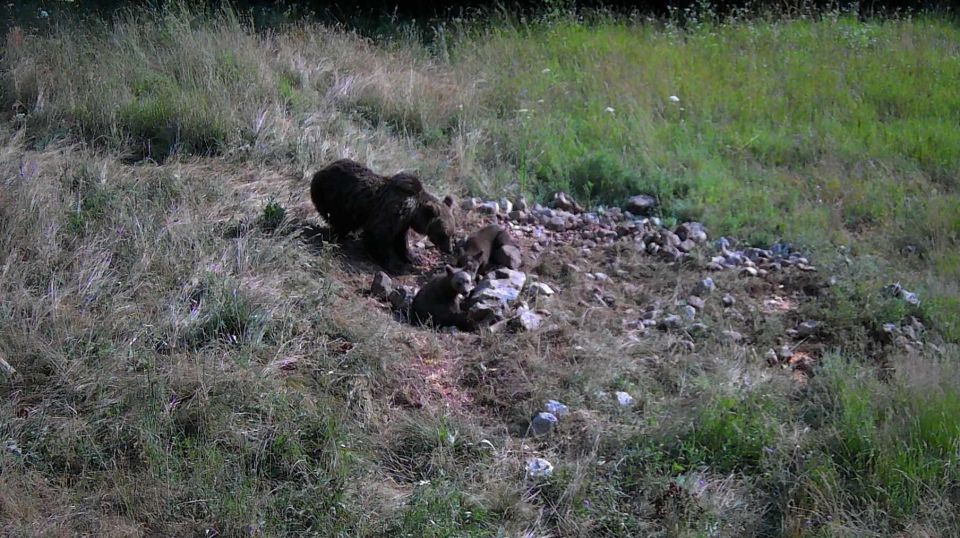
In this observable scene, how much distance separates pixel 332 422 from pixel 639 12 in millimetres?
9113

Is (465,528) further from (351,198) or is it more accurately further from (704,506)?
(351,198)

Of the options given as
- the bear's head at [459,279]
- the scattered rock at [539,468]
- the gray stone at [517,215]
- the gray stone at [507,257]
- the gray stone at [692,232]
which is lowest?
the scattered rock at [539,468]

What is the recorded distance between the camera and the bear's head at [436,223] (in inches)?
249

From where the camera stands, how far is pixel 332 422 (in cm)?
480

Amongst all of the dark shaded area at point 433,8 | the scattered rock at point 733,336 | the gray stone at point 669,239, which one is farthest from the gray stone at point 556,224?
the dark shaded area at point 433,8

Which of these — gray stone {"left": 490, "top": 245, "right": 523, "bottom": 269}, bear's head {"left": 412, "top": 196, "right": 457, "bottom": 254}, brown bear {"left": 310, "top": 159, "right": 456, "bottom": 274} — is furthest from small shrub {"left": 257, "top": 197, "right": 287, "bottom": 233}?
gray stone {"left": 490, "top": 245, "right": 523, "bottom": 269}

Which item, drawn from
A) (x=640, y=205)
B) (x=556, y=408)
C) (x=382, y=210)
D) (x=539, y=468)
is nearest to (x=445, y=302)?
(x=382, y=210)

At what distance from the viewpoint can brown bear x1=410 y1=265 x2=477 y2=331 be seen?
231 inches

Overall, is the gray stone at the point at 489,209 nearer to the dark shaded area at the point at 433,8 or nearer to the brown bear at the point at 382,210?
the brown bear at the point at 382,210

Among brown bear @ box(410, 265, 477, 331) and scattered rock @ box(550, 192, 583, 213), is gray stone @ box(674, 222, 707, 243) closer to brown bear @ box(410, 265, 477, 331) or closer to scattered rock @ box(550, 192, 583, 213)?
scattered rock @ box(550, 192, 583, 213)

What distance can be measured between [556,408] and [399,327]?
1.14m

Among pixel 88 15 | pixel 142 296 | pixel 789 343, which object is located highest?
pixel 88 15

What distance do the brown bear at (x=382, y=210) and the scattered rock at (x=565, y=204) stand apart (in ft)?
4.30

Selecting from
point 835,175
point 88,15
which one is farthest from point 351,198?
point 88,15
